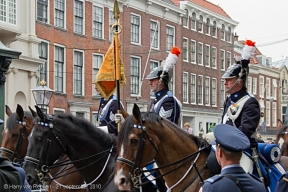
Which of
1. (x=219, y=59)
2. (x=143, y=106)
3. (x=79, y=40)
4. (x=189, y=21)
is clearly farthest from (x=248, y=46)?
(x=219, y=59)

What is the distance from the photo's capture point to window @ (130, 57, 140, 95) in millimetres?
35844

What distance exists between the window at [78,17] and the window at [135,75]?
5.31m

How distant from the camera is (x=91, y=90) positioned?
32.3 metres

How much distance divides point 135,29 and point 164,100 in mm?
28694

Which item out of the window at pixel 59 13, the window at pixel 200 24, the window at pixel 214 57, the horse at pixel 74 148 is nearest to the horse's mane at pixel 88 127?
the horse at pixel 74 148

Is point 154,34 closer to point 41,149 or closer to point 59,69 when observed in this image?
point 59,69

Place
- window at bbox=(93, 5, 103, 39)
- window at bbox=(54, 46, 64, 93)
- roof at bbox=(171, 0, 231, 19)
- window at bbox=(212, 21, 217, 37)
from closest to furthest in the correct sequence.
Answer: window at bbox=(54, 46, 64, 93)
window at bbox=(93, 5, 103, 39)
roof at bbox=(171, 0, 231, 19)
window at bbox=(212, 21, 217, 37)

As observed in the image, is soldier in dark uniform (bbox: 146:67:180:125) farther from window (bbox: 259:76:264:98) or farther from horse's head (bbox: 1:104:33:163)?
window (bbox: 259:76:264:98)

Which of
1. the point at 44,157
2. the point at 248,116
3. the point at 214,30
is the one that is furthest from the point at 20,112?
the point at 214,30

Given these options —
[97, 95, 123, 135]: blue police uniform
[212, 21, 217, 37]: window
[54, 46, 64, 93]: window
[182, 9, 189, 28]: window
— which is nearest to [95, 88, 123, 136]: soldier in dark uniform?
[97, 95, 123, 135]: blue police uniform

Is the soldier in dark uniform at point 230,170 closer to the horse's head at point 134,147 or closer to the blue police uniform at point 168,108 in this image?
the horse's head at point 134,147

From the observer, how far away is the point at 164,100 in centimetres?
830

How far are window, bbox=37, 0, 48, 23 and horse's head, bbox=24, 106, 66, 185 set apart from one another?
847 inches

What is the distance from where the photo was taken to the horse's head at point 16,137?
30.0ft
